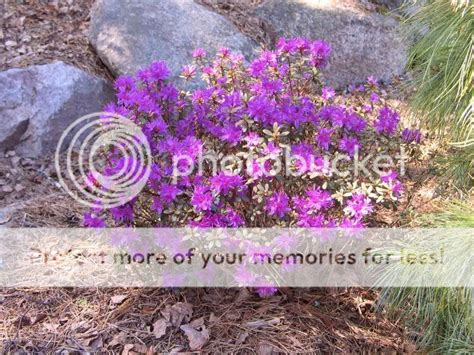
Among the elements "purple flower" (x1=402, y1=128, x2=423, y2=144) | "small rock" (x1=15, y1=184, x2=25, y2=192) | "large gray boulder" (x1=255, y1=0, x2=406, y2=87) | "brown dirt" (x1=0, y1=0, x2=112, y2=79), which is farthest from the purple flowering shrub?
"large gray boulder" (x1=255, y1=0, x2=406, y2=87)

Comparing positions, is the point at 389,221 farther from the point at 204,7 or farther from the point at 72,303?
the point at 204,7

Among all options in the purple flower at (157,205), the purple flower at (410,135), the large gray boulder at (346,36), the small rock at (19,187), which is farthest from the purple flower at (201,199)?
the large gray boulder at (346,36)

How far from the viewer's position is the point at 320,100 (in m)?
2.45

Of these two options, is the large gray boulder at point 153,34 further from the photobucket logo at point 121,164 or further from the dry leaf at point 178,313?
the dry leaf at point 178,313

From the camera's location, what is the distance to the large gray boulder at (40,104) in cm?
318

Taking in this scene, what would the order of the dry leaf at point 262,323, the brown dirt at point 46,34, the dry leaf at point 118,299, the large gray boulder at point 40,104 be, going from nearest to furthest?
the dry leaf at point 262,323
the dry leaf at point 118,299
the large gray boulder at point 40,104
the brown dirt at point 46,34

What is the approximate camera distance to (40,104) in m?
3.22

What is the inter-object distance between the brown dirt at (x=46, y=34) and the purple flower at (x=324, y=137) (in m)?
1.86

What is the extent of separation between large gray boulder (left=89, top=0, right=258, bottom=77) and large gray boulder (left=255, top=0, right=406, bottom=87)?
411 mm

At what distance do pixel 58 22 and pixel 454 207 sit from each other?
285 cm

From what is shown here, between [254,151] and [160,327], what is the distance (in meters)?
0.69

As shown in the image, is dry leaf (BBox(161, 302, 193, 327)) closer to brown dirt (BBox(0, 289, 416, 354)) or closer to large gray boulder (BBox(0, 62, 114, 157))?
brown dirt (BBox(0, 289, 416, 354))

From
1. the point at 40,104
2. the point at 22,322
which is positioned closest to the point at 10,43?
the point at 40,104

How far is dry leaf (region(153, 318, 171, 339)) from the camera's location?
2.07 metres
